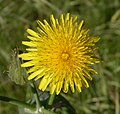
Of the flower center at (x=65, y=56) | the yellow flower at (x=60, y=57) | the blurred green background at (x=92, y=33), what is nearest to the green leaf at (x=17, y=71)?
the yellow flower at (x=60, y=57)

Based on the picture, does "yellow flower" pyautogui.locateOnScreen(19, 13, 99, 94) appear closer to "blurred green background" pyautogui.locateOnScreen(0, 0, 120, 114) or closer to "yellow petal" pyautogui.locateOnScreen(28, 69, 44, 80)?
"yellow petal" pyautogui.locateOnScreen(28, 69, 44, 80)

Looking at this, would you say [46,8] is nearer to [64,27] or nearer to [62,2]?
[62,2]

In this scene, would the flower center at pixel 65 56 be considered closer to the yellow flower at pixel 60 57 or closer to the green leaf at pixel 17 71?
the yellow flower at pixel 60 57

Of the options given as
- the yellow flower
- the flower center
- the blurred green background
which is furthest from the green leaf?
the blurred green background

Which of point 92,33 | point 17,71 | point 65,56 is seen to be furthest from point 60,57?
point 92,33

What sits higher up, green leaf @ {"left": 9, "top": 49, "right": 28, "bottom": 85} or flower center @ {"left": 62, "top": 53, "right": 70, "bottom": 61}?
flower center @ {"left": 62, "top": 53, "right": 70, "bottom": 61}

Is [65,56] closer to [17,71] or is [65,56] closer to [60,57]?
[60,57]

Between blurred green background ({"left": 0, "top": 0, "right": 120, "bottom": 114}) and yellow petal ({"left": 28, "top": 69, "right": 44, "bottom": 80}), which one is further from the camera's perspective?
blurred green background ({"left": 0, "top": 0, "right": 120, "bottom": 114})

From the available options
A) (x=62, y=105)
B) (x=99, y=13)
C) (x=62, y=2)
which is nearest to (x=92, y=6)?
(x=99, y=13)
